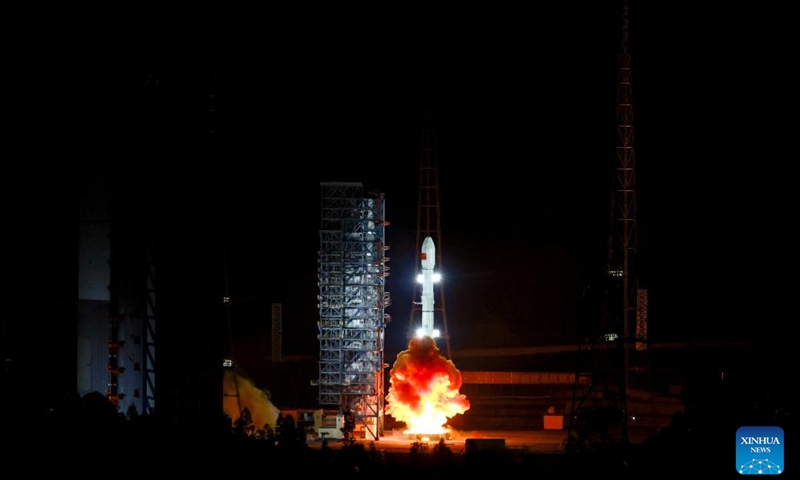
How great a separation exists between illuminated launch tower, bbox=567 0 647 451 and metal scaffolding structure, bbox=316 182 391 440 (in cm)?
688

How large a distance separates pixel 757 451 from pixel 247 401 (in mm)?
24874

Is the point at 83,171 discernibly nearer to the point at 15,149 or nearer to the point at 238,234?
the point at 15,149

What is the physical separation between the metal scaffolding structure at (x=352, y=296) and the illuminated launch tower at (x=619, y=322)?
6.88 meters

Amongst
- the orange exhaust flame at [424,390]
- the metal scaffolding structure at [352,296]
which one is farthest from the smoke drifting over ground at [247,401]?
the orange exhaust flame at [424,390]

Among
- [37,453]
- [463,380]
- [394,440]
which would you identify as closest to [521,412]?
[463,380]

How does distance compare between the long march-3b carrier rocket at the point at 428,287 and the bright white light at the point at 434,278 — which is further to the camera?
the bright white light at the point at 434,278

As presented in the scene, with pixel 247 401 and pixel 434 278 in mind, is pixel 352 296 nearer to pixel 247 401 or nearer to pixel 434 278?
pixel 434 278

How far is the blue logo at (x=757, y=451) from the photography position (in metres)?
19.1

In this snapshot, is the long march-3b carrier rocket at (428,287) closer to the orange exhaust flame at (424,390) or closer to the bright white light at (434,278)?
the bright white light at (434,278)

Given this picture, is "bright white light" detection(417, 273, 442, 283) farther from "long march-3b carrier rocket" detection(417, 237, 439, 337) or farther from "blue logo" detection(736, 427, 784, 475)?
"blue logo" detection(736, 427, 784, 475)

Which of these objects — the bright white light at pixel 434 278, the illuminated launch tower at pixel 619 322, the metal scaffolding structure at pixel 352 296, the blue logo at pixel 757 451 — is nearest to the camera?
the blue logo at pixel 757 451

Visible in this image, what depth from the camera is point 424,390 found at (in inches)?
1655

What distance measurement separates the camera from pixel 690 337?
5597 centimetres

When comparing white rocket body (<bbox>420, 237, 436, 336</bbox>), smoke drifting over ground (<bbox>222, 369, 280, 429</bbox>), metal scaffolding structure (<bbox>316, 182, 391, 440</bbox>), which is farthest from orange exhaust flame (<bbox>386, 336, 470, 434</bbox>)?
smoke drifting over ground (<bbox>222, 369, 280, 429</bbox>)
